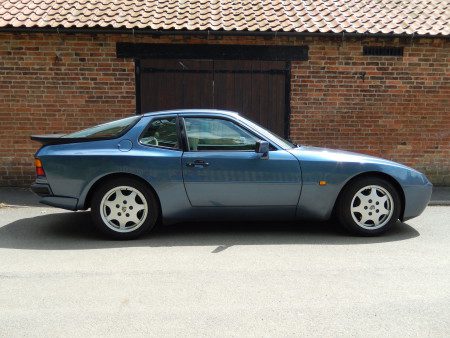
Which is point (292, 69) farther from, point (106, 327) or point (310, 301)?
point (106, 327)

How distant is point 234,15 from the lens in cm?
Result: 850

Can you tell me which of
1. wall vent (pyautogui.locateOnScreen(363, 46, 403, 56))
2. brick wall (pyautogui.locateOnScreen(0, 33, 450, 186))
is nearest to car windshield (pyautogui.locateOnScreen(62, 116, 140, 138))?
brick wall (pyautogui.locateOnScreen(0, 33, 450, 186))

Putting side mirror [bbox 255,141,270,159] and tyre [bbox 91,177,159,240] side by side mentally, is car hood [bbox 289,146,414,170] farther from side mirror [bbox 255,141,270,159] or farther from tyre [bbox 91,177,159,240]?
tyre [bbox 91,177,159,240]

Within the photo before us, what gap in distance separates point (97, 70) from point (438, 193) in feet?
19.9

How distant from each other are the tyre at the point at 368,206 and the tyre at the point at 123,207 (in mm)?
2050

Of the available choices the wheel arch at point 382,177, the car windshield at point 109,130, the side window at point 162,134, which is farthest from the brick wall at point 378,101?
the car windshield at point 109,130

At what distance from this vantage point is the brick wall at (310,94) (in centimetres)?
796

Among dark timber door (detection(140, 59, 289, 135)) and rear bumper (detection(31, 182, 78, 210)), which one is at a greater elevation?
Result: dark timber door (detection(140, 59, 289, 135))

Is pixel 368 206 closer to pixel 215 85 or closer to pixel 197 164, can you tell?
pixel 197 164

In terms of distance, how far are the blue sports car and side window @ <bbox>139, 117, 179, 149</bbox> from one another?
11 mm

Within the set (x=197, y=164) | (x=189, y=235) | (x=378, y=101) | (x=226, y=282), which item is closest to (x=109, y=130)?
(x=197, y=164)

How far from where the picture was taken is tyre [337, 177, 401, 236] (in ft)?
16.7

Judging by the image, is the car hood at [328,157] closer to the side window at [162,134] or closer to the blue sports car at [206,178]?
the blue sports car at [206,178]

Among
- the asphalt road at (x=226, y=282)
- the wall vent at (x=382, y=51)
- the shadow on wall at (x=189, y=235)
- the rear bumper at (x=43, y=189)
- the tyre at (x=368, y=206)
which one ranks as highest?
the wall vent at (x=382, y=51)
